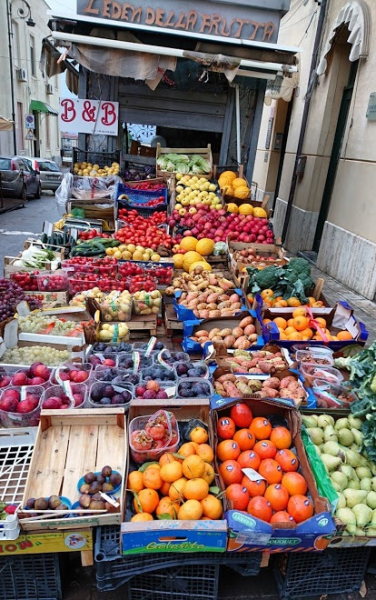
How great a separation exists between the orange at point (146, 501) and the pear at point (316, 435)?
44.9 inches

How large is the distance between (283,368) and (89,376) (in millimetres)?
1583

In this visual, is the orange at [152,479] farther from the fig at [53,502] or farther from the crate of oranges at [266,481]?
the fig at [53,502]

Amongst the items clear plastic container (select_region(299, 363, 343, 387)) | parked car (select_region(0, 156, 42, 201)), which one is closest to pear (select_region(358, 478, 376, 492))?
clear plastic container (select_region(299, 363, 343, 387))

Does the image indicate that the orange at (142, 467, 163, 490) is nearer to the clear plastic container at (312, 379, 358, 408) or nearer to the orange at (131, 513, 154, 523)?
the orange at (131, 513, 154, 523)

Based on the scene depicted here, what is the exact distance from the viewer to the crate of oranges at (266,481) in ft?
7.16

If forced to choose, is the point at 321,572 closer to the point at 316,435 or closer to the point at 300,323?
the point at 316,435

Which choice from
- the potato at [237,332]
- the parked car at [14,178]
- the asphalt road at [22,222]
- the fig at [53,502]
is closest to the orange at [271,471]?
the fig at [53,502]

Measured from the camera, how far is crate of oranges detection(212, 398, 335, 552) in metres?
2.18

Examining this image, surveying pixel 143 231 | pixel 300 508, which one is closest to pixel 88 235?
pixel 143 231

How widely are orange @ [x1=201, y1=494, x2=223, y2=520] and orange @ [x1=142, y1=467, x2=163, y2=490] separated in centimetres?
27

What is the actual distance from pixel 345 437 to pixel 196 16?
308 inches

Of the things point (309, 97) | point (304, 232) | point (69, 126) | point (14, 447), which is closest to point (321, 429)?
point (14, 447)

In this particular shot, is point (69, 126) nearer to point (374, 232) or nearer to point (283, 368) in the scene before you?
point (374, 232)

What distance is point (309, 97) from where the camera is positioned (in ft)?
35.9
